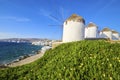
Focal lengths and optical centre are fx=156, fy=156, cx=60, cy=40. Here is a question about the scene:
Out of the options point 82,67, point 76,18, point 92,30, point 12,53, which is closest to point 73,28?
point 76,18

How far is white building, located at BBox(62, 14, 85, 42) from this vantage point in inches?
1270

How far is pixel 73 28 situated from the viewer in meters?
32.2

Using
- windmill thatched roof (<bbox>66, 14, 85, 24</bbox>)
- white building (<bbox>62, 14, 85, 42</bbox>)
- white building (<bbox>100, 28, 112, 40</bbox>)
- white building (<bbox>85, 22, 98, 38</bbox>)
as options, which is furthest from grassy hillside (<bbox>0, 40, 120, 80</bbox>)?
white building (<bbox>100, 28, 112, 40</bbox>)

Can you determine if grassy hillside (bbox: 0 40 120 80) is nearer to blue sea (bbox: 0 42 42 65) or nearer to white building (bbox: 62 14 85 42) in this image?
white building (bbox: 62 14 85 42)

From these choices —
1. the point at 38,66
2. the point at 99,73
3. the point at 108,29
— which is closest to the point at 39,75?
the point at 38,66

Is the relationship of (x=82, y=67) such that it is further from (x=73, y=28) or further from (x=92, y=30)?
(x=92, y=30)

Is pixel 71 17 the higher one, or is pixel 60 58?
pixel 71 17

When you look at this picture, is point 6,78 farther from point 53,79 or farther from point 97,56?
point 97,56

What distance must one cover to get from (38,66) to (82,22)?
27578 millimetres

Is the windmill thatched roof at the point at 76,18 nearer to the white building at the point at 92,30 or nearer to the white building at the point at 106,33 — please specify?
the white building at the point at 92,30

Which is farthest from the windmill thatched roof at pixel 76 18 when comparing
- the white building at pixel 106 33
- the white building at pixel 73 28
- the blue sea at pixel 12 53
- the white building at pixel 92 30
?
the blue sea at pixel 12 53

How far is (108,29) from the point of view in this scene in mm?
51688

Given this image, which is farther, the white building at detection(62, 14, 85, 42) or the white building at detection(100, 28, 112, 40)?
the white building at detection(100, 28, 112, 40)

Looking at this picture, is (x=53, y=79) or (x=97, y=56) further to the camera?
(x=97, y=56)
